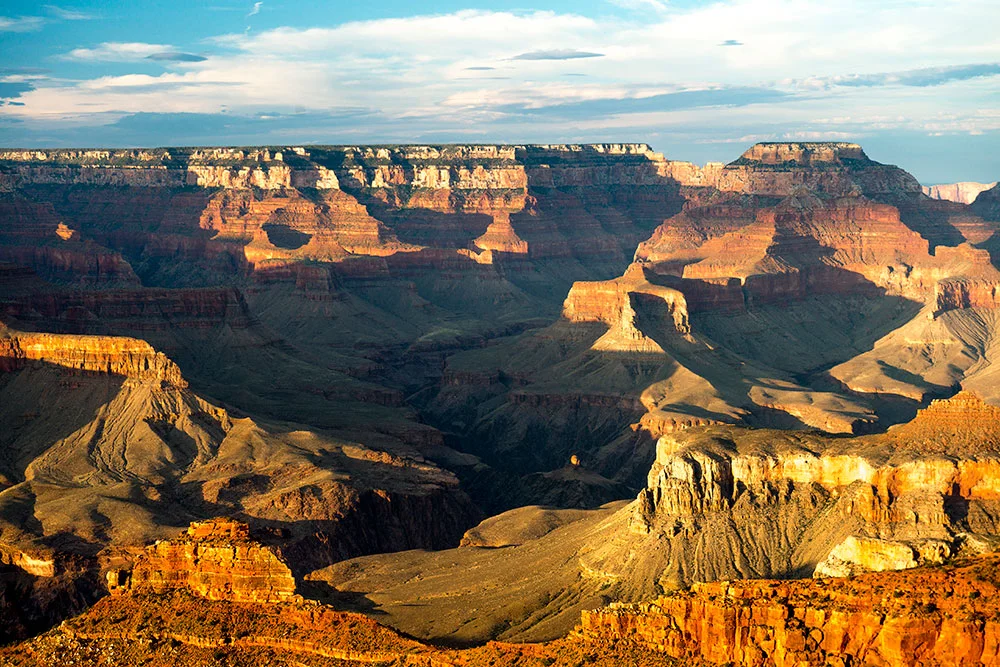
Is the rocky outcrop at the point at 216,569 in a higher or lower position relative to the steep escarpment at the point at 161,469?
higher

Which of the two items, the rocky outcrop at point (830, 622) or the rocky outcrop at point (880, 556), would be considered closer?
the rocky outcrop at point (830, 622)

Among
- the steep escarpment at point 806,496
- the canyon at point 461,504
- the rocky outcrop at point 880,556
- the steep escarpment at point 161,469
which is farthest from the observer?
the steep escarpment at point 161,469

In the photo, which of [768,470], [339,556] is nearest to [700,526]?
[768,470]

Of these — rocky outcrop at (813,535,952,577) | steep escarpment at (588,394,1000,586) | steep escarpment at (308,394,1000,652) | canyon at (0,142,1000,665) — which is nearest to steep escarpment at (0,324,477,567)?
canyon at (0,142,1000,665)

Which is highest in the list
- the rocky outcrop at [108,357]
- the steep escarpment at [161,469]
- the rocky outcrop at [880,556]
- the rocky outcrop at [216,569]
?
the rocky outcrop at [216,569]

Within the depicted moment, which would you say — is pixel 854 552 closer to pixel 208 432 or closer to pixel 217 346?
pixel 208 432

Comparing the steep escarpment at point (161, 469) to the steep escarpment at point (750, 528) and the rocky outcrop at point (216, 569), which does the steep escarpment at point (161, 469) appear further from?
the rocky outcrop at point (216, 569)

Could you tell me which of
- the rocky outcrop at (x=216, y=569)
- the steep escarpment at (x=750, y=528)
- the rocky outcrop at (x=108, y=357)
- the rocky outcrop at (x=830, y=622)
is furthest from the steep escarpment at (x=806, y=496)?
the rocky outcrop at (x=108, y=357)

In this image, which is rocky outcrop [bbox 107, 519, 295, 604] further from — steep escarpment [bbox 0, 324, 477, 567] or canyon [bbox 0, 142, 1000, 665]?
steep escarpment [bbox 0, 324, 477, 567]
